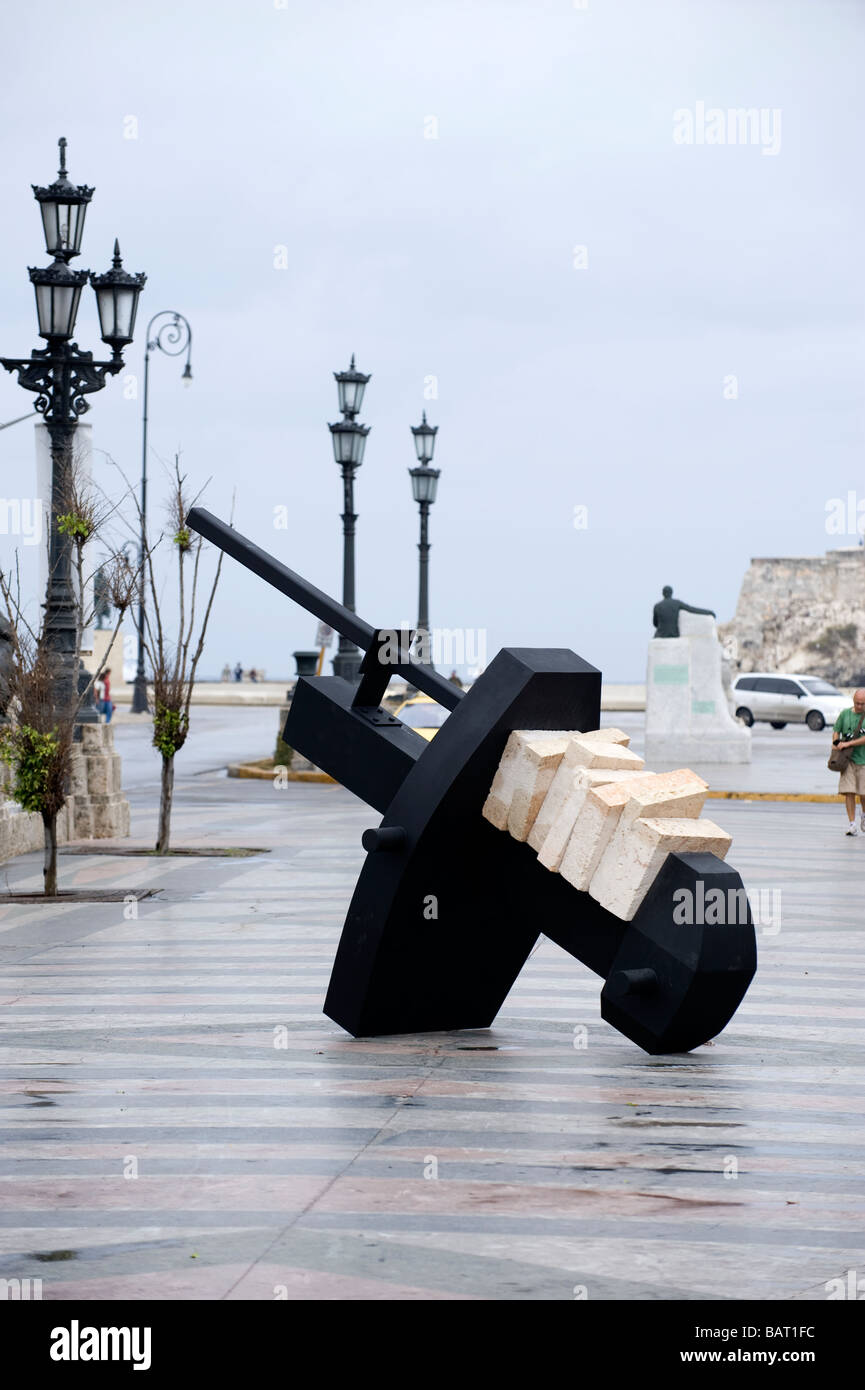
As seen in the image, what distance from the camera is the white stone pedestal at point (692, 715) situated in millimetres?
29781

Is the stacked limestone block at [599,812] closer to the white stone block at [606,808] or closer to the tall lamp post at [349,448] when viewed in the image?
the white stone block at [606,808]

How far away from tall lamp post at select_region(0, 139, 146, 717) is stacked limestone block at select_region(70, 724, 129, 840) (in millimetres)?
1150

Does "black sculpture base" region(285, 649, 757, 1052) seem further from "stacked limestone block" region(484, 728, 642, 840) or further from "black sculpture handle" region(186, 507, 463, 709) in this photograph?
"black sculpture handle" region(186, 507, 463, 709)

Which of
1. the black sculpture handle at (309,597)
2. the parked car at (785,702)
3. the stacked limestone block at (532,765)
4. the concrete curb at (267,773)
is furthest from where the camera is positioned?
the parked car at (785,702)

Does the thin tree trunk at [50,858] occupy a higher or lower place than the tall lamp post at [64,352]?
lower

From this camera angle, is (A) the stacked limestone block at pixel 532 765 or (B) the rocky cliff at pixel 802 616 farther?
(B) the rocky cliff at pixel 802 616

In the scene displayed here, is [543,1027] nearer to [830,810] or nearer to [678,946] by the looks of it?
[678,946]

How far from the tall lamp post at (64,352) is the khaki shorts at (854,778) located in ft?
25.0

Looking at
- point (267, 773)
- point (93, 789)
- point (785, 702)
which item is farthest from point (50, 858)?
point (785, 702)

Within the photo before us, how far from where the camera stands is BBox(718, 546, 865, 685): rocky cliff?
108m

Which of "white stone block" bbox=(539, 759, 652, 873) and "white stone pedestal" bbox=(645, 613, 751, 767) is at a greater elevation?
"white stone block" bbox=(539, 759, 652, 873)

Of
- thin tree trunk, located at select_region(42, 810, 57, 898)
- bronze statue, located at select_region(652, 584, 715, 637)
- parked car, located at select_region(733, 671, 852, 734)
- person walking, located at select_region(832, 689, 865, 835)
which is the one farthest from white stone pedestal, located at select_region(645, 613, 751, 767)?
thin tree trunk, located at select_region(42, 810, 57, 898)

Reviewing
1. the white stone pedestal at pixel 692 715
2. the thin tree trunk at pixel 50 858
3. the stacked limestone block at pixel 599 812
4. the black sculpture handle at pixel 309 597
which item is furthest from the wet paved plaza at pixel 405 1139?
the white stone pedestal at pixel 692 715

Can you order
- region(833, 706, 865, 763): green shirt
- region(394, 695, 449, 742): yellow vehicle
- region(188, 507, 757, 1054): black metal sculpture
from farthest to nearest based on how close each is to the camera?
region(394, 695, 449, 742): yellow vehicle < region(833, 706, 865, 763): green shirt < region(188, 507, 757, 1054): black metal sculpture
